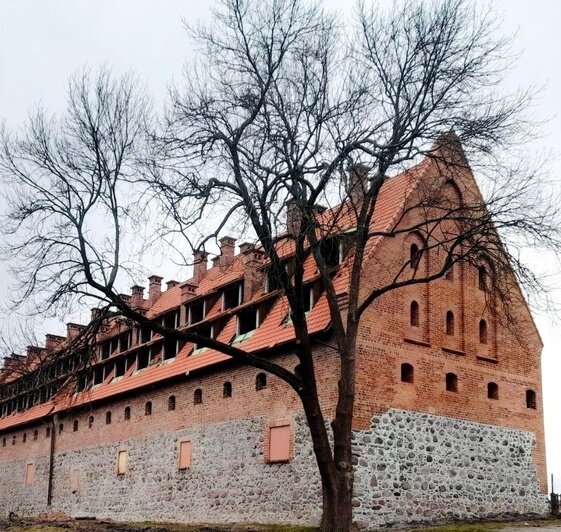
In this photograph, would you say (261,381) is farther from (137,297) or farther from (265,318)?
(137,297)

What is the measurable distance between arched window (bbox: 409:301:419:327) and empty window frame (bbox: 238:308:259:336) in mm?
5291

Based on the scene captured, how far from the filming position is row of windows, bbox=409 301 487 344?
79.4ft

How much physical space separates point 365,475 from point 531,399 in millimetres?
7870

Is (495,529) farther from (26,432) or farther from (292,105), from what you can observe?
(26,432)

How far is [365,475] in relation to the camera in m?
21.7

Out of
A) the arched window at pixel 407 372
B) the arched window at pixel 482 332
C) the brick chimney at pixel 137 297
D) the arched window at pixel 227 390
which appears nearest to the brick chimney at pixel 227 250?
the brick chimney at pixel 137 297

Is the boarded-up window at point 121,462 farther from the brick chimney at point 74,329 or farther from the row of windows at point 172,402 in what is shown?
the brick chimney at point 74,329

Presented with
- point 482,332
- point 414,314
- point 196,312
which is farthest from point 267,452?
point 196,312

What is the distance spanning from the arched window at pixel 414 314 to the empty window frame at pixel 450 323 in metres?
1.31

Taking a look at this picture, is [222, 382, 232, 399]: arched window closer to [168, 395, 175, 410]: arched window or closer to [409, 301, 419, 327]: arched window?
[168, 395, 175, 410]: arched window

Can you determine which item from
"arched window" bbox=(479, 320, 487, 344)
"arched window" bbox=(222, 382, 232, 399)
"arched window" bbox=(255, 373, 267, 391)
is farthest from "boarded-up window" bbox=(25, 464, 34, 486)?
"arched window" bbox=(479, 320, 487, 344)

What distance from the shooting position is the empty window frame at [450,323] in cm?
2508

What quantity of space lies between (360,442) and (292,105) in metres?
8.95

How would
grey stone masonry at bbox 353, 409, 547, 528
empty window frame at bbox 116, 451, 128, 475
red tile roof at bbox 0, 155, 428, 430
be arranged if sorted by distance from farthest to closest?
empty window frame at bbox 116, 451, 128, 475
red tile roof at bbox 0, 155, 428, 430
grey stone masonry at bbox 353, 409, 547, 528
